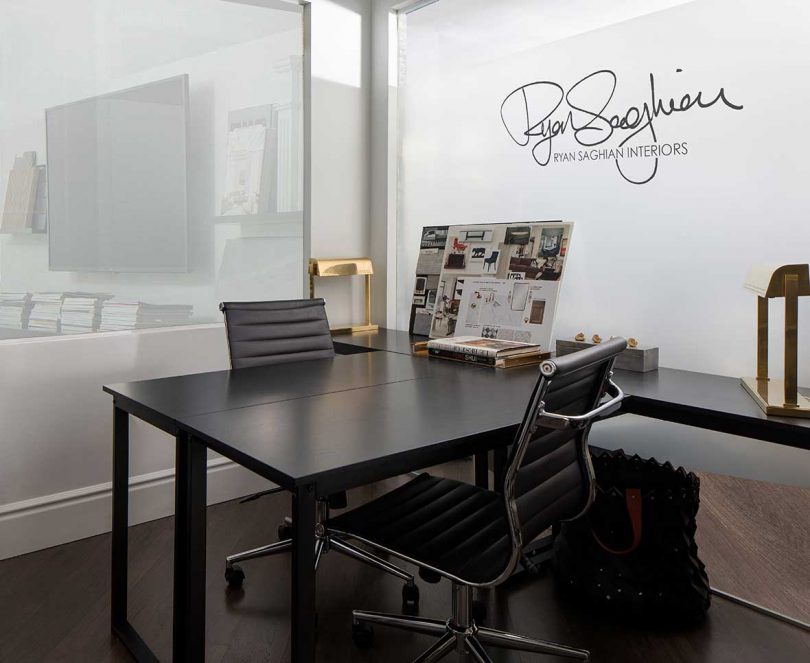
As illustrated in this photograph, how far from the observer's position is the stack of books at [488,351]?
2.64 meters

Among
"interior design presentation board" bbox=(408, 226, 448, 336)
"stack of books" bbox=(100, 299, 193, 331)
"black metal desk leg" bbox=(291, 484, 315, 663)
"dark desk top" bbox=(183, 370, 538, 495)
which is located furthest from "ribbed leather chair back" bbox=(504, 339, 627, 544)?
"stack of books" bbox=(100, 299, 193, 331)

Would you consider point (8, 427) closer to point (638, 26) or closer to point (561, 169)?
point (561, 169)

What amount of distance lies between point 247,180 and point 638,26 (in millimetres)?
1943

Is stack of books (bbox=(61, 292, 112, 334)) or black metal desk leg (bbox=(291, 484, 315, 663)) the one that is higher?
stack of books (bbox=(61, 292, 112, 334))

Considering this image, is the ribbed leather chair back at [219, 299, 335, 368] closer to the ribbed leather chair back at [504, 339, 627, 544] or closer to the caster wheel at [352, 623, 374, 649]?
the caster wheel at [352, 623, 374, 649]

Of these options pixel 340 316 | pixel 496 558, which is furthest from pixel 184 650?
pixel 340 316

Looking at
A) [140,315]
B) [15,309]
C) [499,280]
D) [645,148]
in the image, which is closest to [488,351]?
[499,280]

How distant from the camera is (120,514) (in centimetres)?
218

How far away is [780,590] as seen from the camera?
8.09 ft

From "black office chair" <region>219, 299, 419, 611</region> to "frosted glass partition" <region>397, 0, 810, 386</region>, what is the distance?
3.67 feet

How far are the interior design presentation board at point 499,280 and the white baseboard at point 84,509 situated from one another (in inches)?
50.5

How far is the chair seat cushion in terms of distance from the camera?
5.52 feet

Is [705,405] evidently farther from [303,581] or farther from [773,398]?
[303,581]

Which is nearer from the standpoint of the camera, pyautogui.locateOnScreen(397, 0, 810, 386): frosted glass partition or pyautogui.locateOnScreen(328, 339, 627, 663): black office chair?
pyautogui.locateOnScreen(328, 339, 627, 663): black office chair
